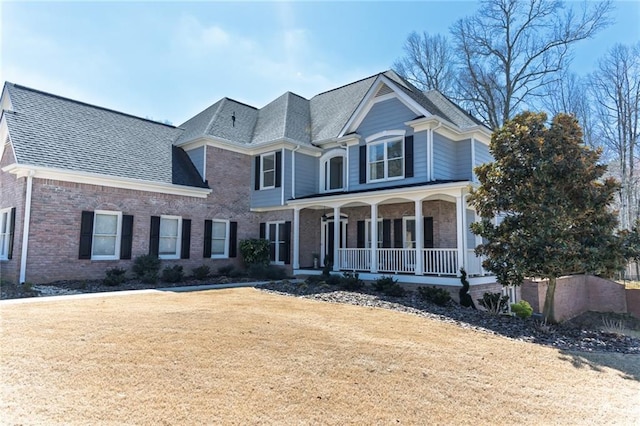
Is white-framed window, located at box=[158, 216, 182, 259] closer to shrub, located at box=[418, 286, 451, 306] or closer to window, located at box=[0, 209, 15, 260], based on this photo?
window, located at box=[0, 209, 15, 260]

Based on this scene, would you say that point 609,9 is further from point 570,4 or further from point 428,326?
point 428,326

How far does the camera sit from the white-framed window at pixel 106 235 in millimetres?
14344

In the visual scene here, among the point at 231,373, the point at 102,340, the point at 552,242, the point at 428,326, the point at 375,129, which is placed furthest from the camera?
the point at 375,129

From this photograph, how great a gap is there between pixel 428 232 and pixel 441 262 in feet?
7.09

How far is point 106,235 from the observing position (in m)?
14.6

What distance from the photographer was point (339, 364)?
5.34 m

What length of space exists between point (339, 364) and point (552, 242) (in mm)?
6568

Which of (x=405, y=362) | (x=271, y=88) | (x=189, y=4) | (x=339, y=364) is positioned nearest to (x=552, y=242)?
(x=405, y=362)

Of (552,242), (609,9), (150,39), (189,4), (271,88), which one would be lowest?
(552,242)

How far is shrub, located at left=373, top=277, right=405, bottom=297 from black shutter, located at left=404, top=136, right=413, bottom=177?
4583 millimetres

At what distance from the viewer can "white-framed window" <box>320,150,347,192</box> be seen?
62.0 feet

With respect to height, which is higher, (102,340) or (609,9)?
(609,9)

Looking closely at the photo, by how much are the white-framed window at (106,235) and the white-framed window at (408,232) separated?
37.0ft

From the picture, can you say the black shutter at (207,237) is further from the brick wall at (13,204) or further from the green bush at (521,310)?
the green bush at (521,310)
